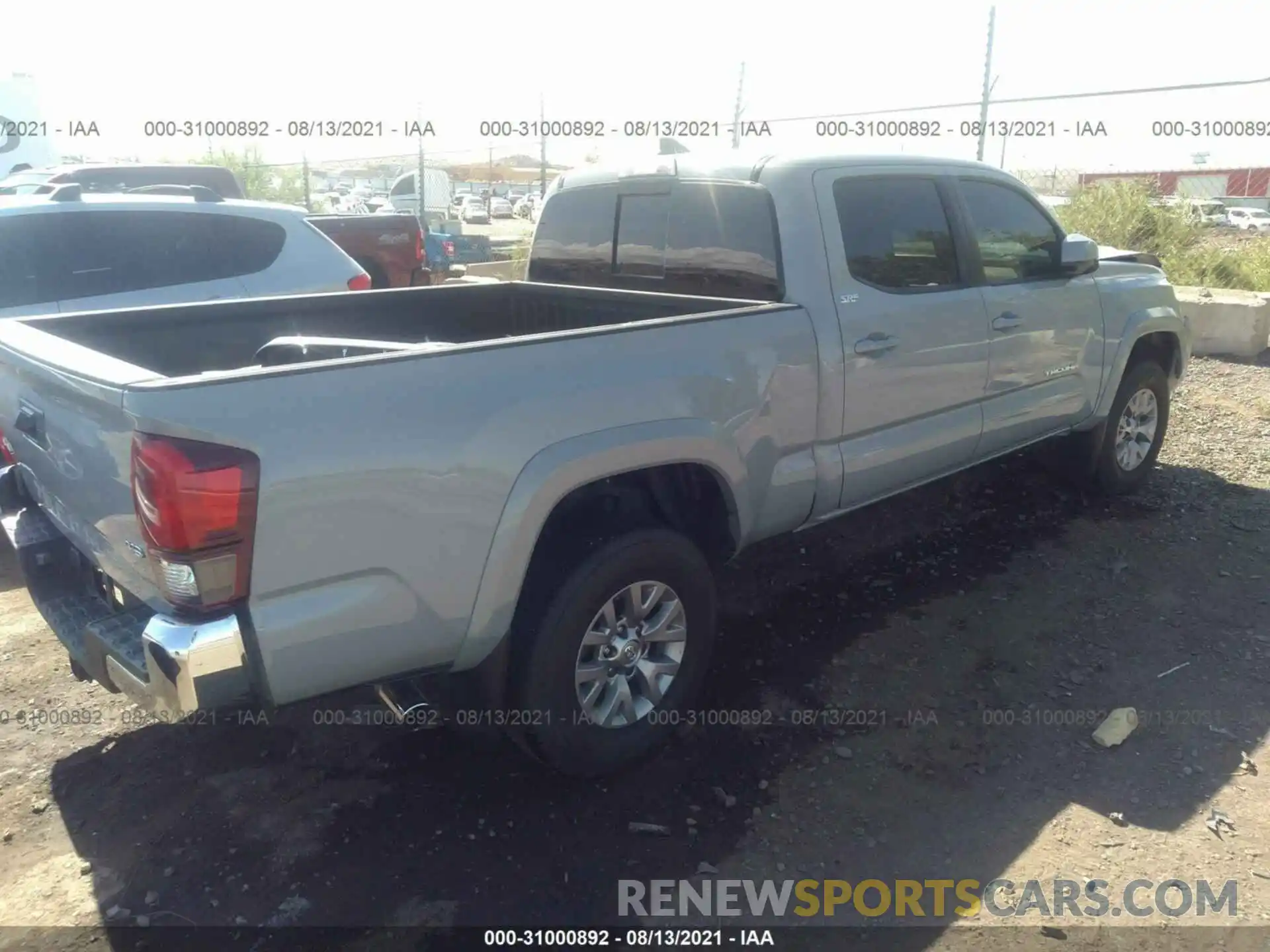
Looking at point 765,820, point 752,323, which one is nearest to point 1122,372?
point 752,323

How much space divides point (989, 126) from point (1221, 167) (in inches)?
1031

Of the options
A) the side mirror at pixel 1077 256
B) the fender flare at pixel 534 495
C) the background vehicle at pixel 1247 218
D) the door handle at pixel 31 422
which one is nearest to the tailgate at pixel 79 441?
the door handle at pixel 31 422

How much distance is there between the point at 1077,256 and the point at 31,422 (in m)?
4.48

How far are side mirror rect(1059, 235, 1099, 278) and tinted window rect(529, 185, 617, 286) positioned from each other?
88.6 inches

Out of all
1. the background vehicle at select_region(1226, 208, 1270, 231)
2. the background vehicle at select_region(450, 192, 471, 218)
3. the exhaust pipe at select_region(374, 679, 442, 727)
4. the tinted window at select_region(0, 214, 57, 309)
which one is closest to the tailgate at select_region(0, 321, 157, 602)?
the exhaust pipe at select_region(374, 679, 442, 727)

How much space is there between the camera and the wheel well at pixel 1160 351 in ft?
18.4

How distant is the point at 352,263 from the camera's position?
686 centimetres

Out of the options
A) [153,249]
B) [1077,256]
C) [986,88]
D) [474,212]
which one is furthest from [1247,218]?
[153,249]

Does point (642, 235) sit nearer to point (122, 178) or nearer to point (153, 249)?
point (153, 249)

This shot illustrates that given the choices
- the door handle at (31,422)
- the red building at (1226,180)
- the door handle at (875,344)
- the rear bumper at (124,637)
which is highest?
the red building at (1226,180)

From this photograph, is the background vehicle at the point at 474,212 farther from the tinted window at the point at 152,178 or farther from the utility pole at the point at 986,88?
the utility pole at the point at 986,88

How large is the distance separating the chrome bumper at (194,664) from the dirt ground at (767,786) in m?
0.75

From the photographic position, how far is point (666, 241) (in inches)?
165

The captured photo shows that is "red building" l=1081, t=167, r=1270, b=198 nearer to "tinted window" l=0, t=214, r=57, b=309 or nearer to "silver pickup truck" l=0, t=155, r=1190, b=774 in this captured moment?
"silver pickup truck" l=0, t=155, r=1190, b=774
